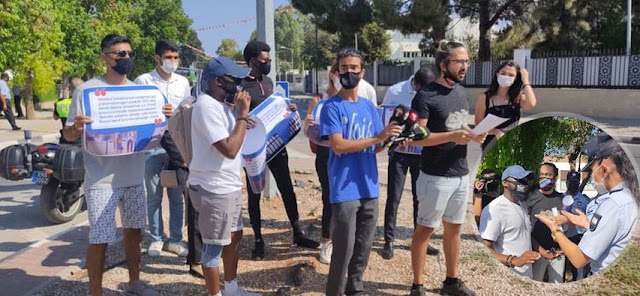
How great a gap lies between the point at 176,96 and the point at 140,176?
3.67 ft

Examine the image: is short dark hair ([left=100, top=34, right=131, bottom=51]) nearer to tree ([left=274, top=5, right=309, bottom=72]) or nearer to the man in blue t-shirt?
the man in blue t-shirt

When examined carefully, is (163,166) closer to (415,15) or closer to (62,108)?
(62,108)

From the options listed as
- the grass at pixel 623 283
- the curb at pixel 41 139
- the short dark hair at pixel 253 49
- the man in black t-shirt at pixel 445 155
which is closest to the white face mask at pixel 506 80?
the man in black t-shirt at pixel 445 155

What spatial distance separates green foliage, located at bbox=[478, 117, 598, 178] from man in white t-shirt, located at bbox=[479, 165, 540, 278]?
77 mm

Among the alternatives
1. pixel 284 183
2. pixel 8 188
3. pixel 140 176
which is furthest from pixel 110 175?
pixel 8 188

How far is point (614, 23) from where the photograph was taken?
2292 cm

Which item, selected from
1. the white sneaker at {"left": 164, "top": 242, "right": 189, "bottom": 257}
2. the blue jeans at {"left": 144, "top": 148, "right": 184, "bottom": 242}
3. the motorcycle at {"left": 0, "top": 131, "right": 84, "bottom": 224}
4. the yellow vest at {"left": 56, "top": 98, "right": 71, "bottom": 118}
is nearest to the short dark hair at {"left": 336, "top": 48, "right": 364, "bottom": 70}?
the blue jeans at {"left": 144, "top": 148, "right": 184, "bottom": 242}

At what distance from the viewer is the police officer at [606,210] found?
112 inches

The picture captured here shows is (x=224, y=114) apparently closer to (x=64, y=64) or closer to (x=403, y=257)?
(x=403, y=257)

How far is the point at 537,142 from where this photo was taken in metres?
3.22

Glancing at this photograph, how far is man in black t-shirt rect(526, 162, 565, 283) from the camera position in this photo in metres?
3.03

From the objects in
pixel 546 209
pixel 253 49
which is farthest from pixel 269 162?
pixel 546 209

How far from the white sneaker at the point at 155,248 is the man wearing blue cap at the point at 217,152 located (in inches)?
61.6

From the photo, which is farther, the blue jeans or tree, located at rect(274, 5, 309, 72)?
tree, located at rect(274, 5, 309, 72)
